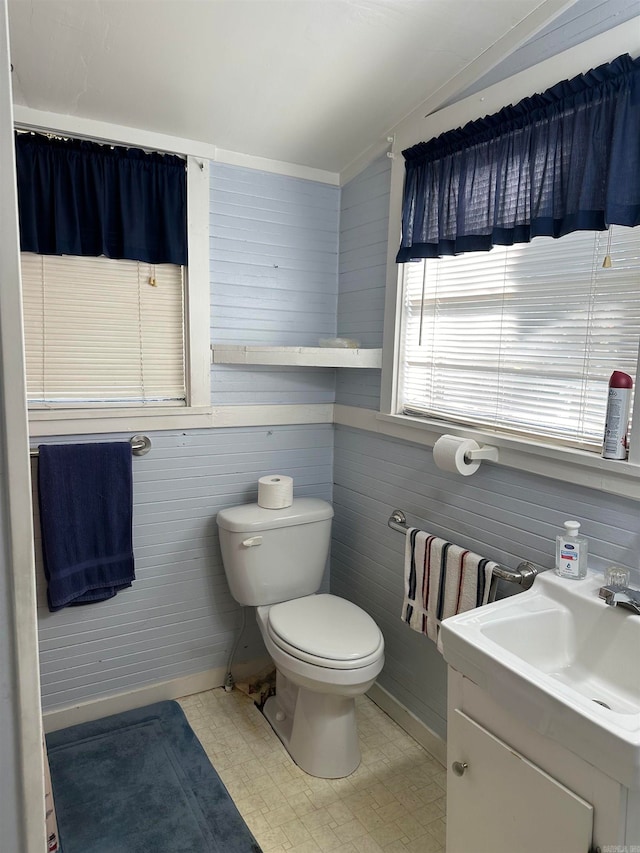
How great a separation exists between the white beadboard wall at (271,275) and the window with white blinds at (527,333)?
1.70ft

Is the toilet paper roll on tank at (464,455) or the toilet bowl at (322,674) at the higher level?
the toilet paper roll on tank at (464,455)

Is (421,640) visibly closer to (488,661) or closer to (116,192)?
(488,661)

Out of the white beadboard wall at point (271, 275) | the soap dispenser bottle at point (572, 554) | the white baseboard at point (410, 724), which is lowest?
the white baseboard at point (410, 724)

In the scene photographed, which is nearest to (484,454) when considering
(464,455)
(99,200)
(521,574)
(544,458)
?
(464,455)

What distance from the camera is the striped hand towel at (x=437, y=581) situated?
1.74 meters

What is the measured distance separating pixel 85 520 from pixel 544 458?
160 centimetres

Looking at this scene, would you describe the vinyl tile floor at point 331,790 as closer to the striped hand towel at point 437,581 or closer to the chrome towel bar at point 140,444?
the striped hand towel at point 437,581

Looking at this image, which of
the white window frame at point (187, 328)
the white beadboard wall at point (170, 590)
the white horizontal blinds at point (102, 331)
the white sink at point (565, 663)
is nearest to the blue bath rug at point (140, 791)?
the white beadboard wall at point (170, 590)

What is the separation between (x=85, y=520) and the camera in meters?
2.08

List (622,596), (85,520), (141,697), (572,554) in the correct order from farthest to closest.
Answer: (141,697) → (85,520) → (572,554) → (622,596)

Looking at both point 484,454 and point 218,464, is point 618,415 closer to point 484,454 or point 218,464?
point 484,454

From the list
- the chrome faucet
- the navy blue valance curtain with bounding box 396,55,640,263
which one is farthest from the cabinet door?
the navy blue valance curtain with bounding box 396,55,640,263

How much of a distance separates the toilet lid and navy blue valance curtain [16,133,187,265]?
142cm

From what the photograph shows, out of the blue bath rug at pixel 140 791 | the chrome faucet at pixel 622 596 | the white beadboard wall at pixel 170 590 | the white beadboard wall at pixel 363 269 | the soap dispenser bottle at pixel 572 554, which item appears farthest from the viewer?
the white beadboard wall at pixel 363 269
